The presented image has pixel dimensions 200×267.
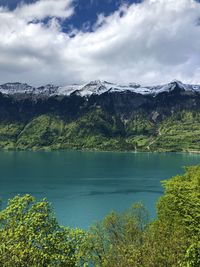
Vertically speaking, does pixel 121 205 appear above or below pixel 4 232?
below

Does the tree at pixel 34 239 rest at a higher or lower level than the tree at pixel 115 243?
higher

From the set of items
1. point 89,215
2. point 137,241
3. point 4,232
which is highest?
point 4,232

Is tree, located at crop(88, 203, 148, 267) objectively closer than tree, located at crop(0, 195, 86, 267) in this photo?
No

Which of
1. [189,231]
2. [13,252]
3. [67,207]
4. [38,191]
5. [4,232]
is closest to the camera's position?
[13,252]

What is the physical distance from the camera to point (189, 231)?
38.9 m

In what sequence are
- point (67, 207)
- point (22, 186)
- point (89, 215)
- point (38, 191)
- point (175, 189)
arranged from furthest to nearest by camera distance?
1. point (22, 186)
2. point (38, 191)
3. point (67, 207)
4. point (89, 215)
5. point (175, 189)

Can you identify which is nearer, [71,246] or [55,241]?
[55,241]

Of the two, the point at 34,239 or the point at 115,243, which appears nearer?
the point at 34,239

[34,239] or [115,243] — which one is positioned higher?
[34,239]

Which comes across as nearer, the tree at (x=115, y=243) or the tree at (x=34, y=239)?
the tree at (x=34, y=239)

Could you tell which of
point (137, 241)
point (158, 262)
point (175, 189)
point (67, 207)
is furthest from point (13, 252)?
point (67, 207)

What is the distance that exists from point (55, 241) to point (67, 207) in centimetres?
12150

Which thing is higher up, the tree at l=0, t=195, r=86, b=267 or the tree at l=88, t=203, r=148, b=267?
the tree at l=0, t=195, r=86, b=267

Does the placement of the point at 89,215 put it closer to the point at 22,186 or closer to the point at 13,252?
the point at 22,186
